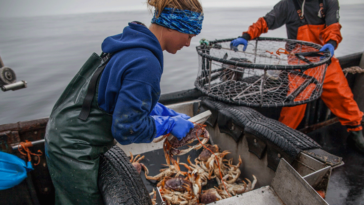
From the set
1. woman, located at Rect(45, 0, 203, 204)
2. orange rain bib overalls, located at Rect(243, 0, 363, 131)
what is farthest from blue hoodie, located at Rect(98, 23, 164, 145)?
orange rain bib overalls, located at Rect(243, 0, 363, 131)

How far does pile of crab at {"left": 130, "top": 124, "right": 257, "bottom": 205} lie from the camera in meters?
2.00

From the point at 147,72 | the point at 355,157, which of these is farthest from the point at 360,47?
the point at 147,72

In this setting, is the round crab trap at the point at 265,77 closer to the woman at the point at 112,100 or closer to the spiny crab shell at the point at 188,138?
the spiny crab shell at the point at 188,138

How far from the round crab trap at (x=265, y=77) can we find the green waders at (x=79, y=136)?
1379mm

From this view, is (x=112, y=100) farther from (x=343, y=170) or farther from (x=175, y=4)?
(x=343, y=170)

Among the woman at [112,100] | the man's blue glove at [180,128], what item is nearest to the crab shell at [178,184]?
the man's blue glove at [180,128]

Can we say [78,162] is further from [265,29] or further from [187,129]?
[265,29]

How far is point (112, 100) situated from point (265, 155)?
1.54 metres

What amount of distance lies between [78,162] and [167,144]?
2.48 ft

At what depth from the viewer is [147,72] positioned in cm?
107

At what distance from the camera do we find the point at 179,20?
118cm

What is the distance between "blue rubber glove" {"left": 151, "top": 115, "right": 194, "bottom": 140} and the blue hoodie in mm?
321

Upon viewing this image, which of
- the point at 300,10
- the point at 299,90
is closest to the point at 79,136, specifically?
the point at 299,90

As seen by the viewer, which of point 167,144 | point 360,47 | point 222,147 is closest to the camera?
point 167,144
